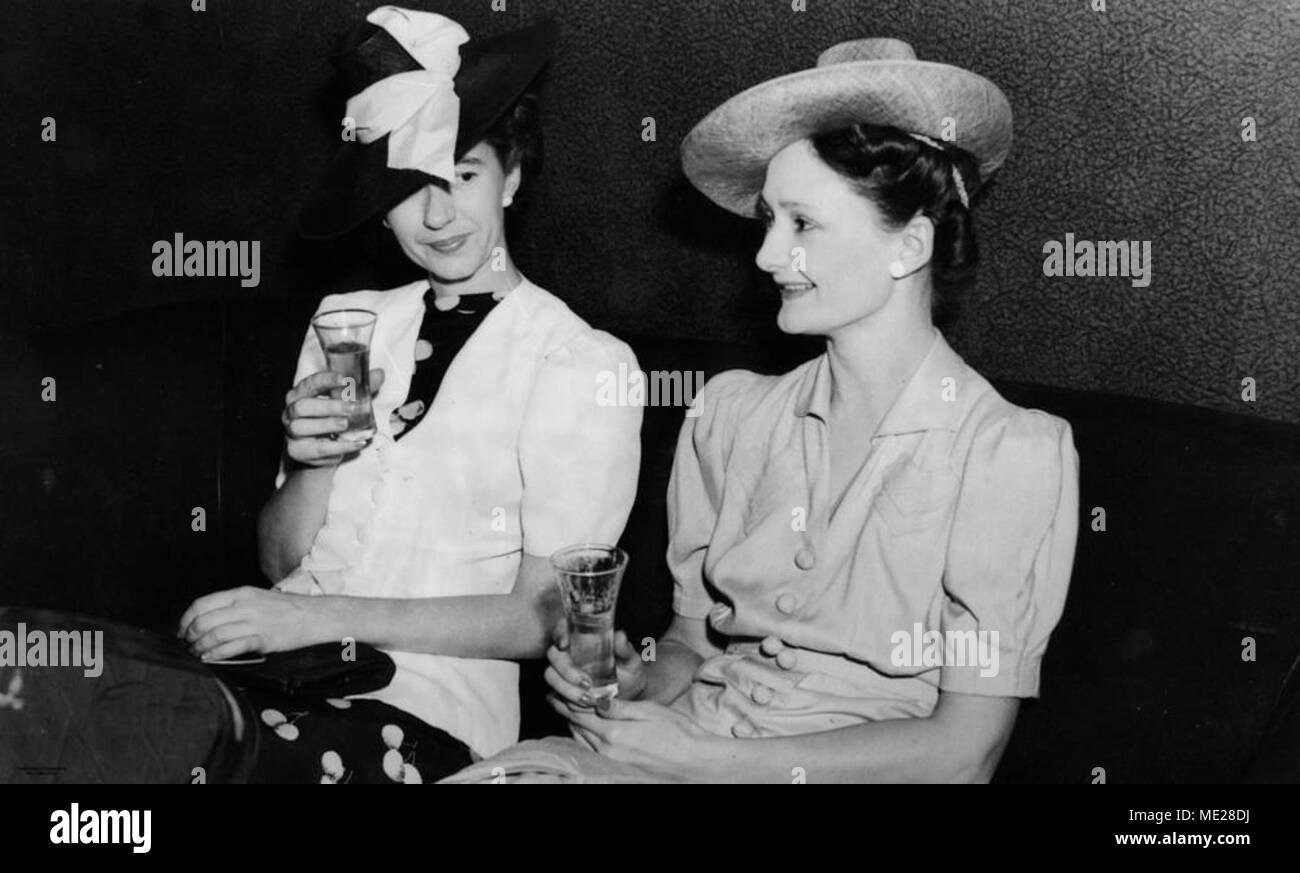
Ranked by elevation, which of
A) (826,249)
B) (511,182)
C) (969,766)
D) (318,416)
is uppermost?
(511,182)

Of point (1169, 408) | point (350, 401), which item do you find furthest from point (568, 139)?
point (1169, 408)

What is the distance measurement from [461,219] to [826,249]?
54 cm

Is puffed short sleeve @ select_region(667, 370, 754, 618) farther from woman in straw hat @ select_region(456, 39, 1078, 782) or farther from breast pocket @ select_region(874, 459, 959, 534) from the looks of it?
breast pocket @ select_region(874, 459, 959, 534)

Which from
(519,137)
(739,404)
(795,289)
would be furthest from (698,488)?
(519,137)

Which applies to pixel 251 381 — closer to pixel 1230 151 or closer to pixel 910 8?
pixel 910 8

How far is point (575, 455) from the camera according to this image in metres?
1.95

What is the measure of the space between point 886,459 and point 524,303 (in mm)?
588

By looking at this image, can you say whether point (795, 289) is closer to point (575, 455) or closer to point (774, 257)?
point (774, 257)

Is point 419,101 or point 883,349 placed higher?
point 419,101

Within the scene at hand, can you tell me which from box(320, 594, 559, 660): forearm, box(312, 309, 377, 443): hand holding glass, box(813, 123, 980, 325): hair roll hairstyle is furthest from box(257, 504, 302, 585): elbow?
box(813, 123, 980, 325): hair roll hairstyle

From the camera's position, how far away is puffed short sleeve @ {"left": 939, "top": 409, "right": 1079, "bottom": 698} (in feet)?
5.53

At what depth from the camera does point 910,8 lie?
2.41m

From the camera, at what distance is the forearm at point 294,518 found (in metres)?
2.07

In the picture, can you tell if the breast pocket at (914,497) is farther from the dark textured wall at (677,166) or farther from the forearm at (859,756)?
the dark textured wall at (677,166)
